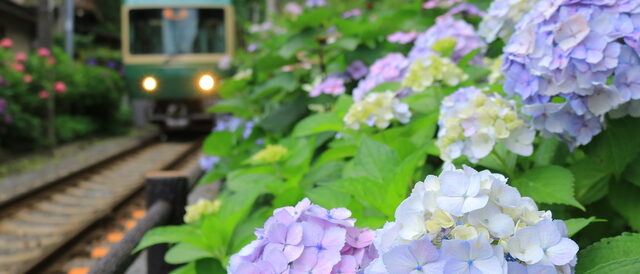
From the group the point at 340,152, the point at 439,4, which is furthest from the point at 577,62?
the point at 439,4

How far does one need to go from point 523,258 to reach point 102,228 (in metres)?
A: 5.56

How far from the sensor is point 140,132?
14.8 meters

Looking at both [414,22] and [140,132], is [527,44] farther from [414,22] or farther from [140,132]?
[140,132]

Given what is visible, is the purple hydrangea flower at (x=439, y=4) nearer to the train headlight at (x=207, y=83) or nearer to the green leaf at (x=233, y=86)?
the green leaf at (x=233, y=86)

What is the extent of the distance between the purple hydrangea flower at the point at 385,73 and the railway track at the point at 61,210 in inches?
124

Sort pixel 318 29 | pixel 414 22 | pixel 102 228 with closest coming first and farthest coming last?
pixel 318 29
pixel 414 22
pixel 102 228

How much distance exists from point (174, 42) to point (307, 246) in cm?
1081

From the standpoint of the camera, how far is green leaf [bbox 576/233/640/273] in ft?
2.73

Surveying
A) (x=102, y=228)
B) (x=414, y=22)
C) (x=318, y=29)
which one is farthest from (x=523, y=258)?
(x=102, y=228)

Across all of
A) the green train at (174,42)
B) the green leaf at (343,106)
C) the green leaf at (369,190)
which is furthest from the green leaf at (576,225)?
the green train at (174,42)

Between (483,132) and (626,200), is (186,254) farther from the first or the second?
(626,200)

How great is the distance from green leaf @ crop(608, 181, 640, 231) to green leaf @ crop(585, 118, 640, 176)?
59 mm

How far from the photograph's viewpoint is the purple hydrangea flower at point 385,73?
2120 mm

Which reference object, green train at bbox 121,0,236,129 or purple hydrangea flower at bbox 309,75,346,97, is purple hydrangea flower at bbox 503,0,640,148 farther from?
green train at bbox 121,0,236,129
